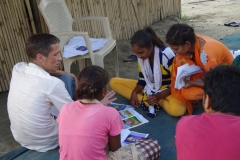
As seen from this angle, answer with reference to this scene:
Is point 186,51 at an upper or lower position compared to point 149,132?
upper

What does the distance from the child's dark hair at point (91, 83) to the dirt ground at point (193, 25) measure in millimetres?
1564

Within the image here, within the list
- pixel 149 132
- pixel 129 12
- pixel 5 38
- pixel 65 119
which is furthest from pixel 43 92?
pixel 129 12

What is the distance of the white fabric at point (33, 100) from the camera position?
2.13 m

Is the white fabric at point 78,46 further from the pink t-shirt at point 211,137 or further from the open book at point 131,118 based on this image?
the pink t-shirt at point 211,137

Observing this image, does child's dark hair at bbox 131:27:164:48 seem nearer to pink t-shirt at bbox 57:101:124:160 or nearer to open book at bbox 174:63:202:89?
open book at bbox 174:63:202:89

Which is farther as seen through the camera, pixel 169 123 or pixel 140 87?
pixel 140 87

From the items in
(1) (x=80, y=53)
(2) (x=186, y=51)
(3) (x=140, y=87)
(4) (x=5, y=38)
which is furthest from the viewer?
(4) (x=5, y=38)

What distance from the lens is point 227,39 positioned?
5.38 metres

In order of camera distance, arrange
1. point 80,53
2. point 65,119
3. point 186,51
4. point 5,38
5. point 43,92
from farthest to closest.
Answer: point 5,38
point 80,53
point 186,51
point 43,92
point 65,119

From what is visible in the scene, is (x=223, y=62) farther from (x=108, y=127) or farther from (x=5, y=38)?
(x=5, y=38)

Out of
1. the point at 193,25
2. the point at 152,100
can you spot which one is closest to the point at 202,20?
the point at 193,25

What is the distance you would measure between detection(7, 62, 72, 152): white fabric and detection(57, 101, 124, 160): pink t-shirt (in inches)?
14.9

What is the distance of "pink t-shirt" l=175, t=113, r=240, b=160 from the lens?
4.09 ft

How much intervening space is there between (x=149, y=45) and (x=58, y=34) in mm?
1183
